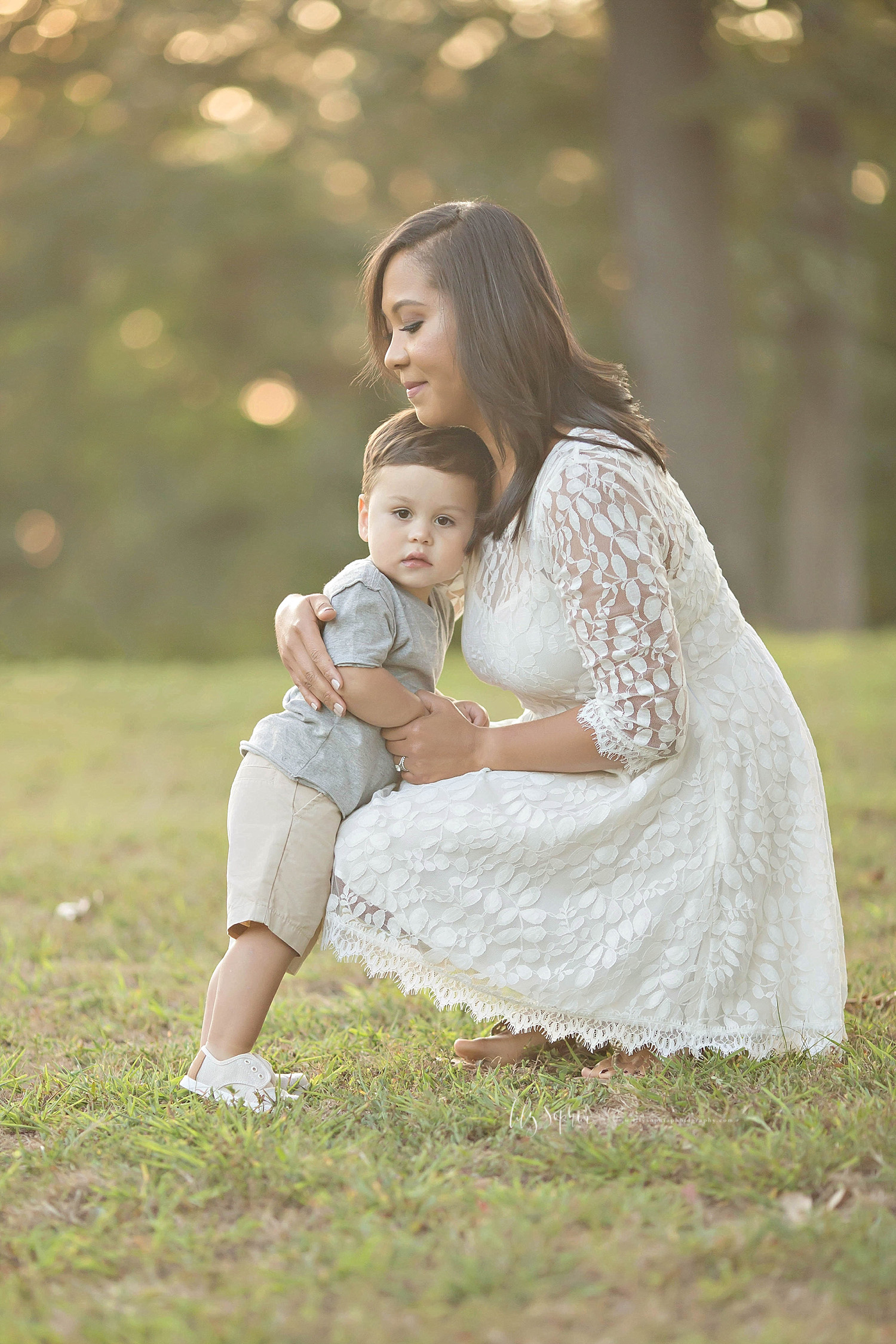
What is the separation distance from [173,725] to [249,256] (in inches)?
370

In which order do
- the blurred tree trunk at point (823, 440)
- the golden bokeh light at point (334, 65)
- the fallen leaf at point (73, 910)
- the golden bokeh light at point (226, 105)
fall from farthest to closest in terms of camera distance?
1. the golden bokeh light at point (226, 105)
2. the golden bokeh light at point (334, 65)
3. the blurred tree trunk at point (823, 440)
4. the fallen leaf at point (73, 910)

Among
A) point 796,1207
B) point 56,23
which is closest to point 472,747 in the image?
point 796,1207

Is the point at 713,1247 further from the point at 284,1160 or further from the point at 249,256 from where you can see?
the point at 249,256

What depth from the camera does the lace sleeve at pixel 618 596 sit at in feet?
6.97

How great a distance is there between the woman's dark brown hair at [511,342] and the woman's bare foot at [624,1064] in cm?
98

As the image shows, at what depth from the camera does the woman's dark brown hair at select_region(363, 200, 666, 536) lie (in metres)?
2.24

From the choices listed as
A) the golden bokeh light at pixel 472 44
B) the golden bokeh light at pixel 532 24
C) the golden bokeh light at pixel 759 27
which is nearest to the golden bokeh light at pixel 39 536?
the golden bokeh light at pixel 472 44

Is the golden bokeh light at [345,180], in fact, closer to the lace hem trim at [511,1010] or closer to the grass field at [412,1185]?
the grass field at [412,1185]

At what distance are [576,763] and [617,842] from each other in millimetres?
154

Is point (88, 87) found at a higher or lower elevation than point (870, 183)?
higher

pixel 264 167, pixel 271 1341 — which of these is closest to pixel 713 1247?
pixel 271 1341

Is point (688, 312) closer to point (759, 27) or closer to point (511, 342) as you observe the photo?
point (759, 27)

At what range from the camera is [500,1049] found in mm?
2416

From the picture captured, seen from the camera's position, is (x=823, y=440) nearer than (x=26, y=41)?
Result: No
